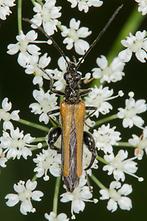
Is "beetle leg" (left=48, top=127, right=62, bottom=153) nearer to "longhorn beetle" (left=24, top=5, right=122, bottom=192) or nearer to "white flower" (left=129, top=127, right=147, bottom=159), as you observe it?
"longhorn beetle" (left=24, top=5, right=122, bottom=192)

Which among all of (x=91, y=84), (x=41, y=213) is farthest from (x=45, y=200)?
(x=91, y=84)

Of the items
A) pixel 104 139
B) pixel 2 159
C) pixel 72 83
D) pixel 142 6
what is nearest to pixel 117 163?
pixel 104 139

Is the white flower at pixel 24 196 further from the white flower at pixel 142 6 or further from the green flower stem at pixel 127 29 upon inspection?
the white flower at pixel 142 6

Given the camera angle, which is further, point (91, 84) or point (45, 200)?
point (45, 200)

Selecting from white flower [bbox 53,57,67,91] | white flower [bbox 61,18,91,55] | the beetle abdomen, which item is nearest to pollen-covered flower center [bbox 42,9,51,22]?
white flower [bbox 61,18,91,55]

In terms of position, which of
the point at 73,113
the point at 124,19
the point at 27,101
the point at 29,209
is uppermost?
the point at 124,19

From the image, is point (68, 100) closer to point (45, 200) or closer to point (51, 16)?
point (51, 16)

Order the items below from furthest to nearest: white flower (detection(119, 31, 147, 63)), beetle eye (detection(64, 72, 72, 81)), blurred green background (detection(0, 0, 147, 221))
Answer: blurred green background (detection(0, 0, 147, 221)), white flower (detection(119, 31, 147, 63)), beetle eye (detection(64, 72, 72, 81))
